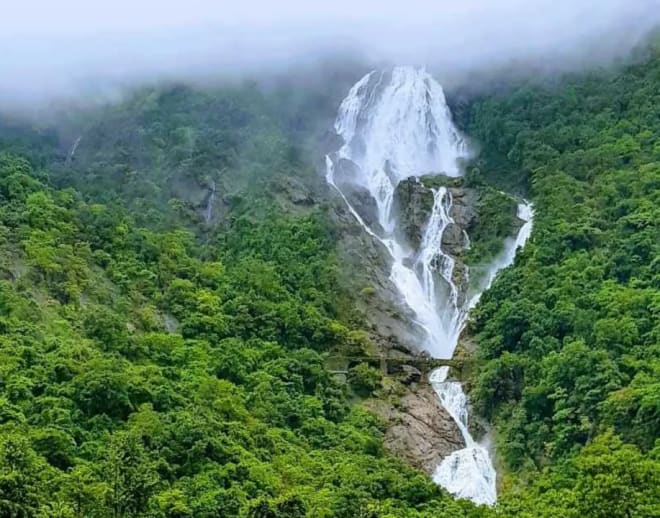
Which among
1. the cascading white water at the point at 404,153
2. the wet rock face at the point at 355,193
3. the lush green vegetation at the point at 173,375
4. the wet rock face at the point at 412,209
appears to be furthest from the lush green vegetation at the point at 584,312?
the wet rock face at the point at 355,193

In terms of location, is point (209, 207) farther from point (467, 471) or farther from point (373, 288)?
point (467, 471)

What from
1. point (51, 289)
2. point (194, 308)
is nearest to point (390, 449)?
point (194, 308)

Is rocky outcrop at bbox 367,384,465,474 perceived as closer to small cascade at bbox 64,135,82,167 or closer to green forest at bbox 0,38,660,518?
green forest at bbox 0,38,660,518

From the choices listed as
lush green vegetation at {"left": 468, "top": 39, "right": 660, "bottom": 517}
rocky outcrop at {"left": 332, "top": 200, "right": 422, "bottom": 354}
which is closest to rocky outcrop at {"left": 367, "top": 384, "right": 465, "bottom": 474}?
lush green vegetation at {"left": 468, "top": 39, "right": 660, "bottom": 517}

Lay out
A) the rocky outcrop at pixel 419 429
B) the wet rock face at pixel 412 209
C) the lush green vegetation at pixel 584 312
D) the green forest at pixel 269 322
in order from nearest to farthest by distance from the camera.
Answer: the green forest at pixel 269 322, the lush green vegetation at pixel 584 312, the rocky outcrop at pixel 419 429, the wet rock face at pixel 412 209

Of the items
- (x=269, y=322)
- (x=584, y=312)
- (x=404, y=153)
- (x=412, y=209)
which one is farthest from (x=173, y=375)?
(x=404, y=153)

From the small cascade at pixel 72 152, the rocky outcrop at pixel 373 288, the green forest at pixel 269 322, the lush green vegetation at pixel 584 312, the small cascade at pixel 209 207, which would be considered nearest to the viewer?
the green forest at pixel 269 322

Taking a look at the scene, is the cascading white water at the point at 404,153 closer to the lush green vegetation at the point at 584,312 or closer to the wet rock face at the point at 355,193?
the wet rock face at the point at 355,193
